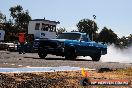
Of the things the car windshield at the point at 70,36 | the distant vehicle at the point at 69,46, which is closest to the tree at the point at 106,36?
the distant vehicle at the point at 69,46

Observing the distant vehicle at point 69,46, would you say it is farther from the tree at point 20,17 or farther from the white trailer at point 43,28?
the tree at point 20,17

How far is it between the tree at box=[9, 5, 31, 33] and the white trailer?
50589 millimetres

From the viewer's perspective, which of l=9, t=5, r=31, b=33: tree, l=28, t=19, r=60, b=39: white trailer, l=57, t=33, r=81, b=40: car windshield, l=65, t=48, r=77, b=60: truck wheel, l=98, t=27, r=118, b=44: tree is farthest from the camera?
l=98, t=27, r=118, b=44: tree

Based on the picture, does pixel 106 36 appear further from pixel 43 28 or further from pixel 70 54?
pixel 70 54

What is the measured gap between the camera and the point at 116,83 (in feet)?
24.1

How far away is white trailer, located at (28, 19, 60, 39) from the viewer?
131ft

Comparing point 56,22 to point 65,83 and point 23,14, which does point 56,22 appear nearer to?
point 65,83

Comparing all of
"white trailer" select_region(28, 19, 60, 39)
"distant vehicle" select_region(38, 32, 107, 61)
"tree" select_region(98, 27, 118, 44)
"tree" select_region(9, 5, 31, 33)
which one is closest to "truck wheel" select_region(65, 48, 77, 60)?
"distant vehicle" select_region(38, 32, 107, 61)

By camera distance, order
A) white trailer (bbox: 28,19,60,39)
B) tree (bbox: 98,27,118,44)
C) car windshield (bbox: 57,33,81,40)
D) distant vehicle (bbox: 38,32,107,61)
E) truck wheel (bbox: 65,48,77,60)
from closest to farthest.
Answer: distant vehicle (bbox: 38,32,107,61)
truck wheel (bbox: 65,48,77,60)
car windshield (bbox: 57,33,81,40)
white trailer (bbox: 28,19,60,39)
tree (bbox: 98,27,118,44)

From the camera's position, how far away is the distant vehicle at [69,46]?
829 inches

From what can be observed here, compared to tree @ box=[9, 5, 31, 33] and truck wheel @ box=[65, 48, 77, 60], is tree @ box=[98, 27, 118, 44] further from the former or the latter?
truck wheel @ box=[65, 48, 77, 60]

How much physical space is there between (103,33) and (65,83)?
11197 centimetres

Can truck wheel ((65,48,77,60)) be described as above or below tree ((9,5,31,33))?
below

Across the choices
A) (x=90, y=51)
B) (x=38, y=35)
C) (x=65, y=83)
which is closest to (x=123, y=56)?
(x=90, y=51)
